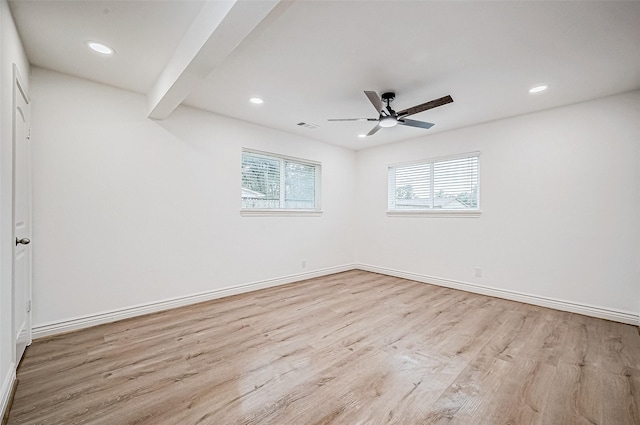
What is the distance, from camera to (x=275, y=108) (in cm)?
361

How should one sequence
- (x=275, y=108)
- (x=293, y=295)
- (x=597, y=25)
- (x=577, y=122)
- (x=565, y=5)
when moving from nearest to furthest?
(x=565, y=5), (x=597, y=25), (x=577, y=122), (x=275, y=108), (x=293, y=295)

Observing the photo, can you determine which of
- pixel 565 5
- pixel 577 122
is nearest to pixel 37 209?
pixel 565 5

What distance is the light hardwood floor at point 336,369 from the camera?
1.64 metres

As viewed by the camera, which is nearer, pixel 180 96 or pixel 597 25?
pixel 597 25

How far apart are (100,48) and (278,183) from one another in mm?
2744

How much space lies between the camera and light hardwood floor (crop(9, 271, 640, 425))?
5.39 ft

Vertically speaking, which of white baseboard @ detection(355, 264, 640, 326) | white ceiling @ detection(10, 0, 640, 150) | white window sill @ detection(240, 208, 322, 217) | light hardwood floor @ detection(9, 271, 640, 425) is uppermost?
white ceiling @ detection(10, 0, 640, 150)

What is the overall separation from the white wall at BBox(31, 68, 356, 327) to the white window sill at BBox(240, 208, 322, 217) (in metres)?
0.09

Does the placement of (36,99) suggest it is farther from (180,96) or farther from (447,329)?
(447,329)

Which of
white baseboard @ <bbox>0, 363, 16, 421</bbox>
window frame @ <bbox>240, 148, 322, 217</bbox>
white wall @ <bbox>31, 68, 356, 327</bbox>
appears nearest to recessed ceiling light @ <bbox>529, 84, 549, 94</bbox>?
window frame @ <bbox>240, 148, 322, 217</bbox>

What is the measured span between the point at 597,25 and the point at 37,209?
4790 millimetres

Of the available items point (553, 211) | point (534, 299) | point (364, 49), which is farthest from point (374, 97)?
point (534, 299)

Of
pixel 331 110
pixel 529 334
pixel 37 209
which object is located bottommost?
pixel 529 334

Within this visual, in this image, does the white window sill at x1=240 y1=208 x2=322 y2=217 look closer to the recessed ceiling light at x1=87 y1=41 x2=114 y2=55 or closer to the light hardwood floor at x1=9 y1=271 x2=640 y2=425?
the light hardwood floor at x1=9 y1=271 x2=640 y2=425
